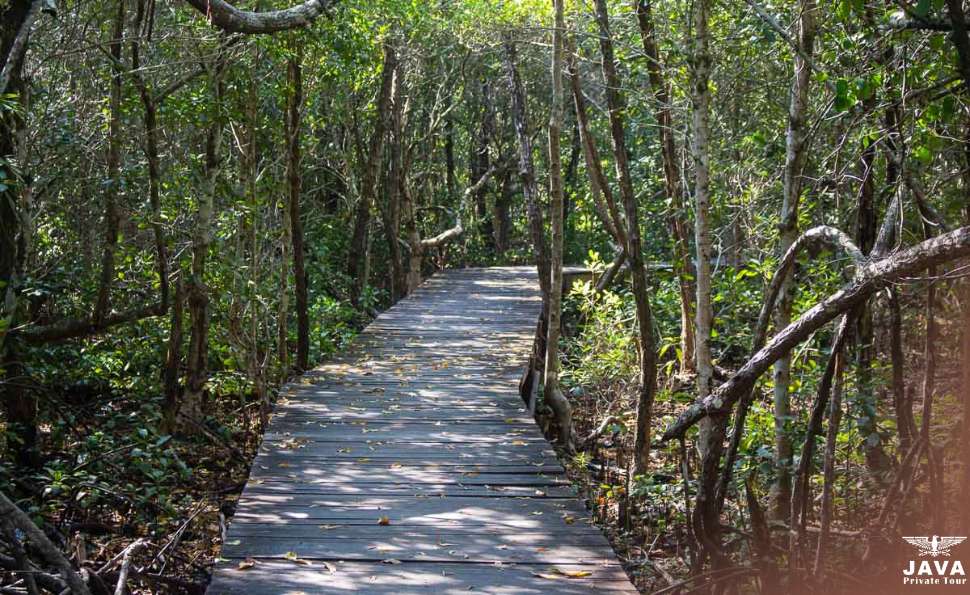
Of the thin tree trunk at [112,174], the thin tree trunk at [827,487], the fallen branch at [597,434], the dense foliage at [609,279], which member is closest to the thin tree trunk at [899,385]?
the dense foliage at [609,279]

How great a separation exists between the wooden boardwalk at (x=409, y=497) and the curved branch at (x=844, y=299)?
95 centimetres

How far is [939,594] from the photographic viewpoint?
13.9 ft

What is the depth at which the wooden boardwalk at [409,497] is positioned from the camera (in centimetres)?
430

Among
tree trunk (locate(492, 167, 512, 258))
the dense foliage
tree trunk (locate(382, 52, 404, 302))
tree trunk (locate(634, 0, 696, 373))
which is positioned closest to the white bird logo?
the dense foliage

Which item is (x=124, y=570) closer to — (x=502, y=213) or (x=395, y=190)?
(x=395, y=190)

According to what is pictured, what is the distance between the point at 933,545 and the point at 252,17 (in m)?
4.20

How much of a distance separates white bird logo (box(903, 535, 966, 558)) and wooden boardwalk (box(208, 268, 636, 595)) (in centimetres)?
137

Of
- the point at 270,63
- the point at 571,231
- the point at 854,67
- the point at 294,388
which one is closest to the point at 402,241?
the point at 571,231

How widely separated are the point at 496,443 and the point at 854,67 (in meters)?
3.55

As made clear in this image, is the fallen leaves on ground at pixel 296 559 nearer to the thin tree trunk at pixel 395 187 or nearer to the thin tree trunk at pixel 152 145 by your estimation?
the thin tree trunk at pixel 152 145

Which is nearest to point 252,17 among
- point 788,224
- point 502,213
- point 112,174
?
point 112,174

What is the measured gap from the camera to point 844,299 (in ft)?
11.9

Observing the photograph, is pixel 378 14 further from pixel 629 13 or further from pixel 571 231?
pixel 571 231

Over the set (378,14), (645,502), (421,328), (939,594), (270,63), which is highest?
(378,14)
